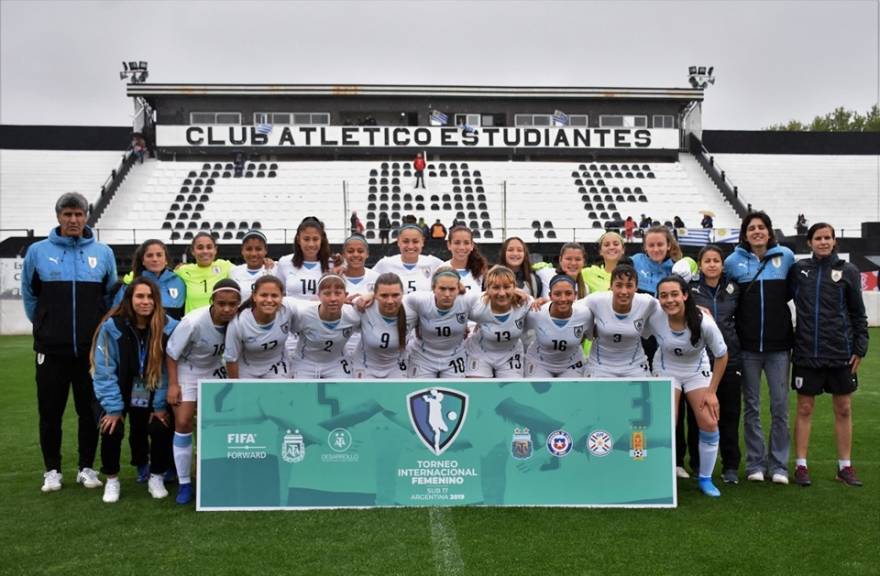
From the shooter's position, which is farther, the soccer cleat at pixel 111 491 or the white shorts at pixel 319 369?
the white shorts at pixel 319 369

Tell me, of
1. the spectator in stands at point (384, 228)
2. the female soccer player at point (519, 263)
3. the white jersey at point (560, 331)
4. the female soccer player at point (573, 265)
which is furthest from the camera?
the spectator in stands at point (384, 228)

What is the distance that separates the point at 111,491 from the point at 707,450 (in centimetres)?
417

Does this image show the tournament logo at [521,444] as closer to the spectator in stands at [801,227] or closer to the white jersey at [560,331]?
the white jersey at [560,331]

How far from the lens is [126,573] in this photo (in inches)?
163

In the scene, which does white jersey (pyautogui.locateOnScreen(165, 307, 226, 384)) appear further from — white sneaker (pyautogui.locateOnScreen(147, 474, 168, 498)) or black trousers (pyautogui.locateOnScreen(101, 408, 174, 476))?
white sneaker (pyautogui.locateOnScreen(147, 474, 168, 498))

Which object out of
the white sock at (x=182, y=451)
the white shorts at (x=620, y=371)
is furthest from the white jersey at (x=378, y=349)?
the white shorts at (x=620, y=371)

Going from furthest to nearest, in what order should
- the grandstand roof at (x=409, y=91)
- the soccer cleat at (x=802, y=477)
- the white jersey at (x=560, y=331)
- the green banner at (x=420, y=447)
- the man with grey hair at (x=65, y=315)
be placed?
1. the grandstand roof at (x=409, y=91)
2. the soccer cleat at (x=802, y=477)
3. the man with grey hair at (x=65, y=315)
4. the white jersey at (x=560, y=331)
5. the green banner at (x=420, y=447)

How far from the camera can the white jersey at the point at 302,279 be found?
661 cm

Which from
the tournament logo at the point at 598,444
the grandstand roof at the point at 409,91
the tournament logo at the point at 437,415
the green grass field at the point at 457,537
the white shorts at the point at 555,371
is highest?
the grandstand roof at the point at 409,91

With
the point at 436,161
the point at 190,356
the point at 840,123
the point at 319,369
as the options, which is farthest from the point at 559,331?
the point at 840,123

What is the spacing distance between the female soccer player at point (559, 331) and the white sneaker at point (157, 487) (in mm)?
2750

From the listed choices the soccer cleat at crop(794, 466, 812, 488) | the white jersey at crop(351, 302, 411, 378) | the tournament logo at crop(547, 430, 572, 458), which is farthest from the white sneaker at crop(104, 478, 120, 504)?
the soccer cleat at crop(794, 466, 812, 488)

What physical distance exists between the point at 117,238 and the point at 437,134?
12252 millimetres

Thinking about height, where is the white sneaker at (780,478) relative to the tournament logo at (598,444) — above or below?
below
